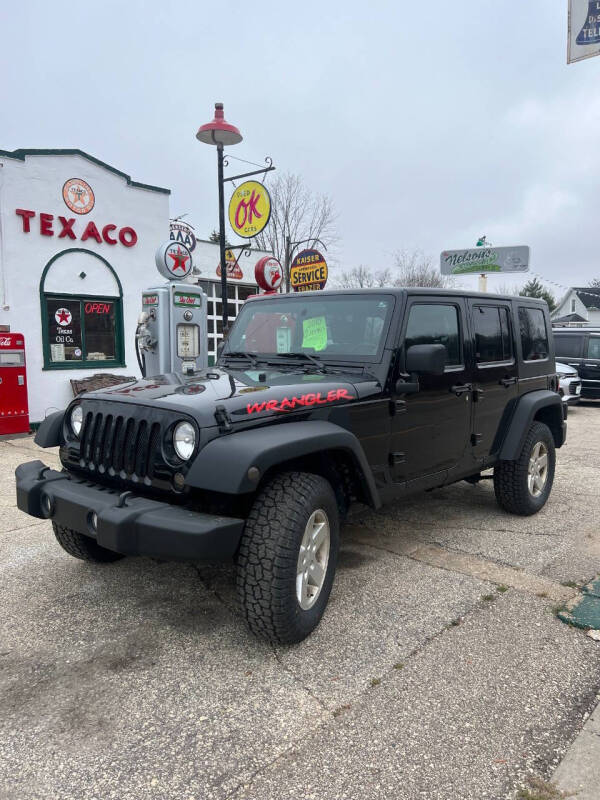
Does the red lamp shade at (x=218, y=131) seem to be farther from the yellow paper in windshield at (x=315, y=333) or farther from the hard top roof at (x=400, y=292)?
the yellow paper in windshield at (x=315, y=333)

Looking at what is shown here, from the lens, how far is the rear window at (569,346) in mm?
14148

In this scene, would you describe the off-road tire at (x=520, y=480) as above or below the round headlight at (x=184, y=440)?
below

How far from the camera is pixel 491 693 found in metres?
2.62

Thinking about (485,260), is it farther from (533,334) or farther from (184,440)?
(184,440)

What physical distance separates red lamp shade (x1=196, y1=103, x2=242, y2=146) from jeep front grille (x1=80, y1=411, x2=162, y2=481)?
6.27 m

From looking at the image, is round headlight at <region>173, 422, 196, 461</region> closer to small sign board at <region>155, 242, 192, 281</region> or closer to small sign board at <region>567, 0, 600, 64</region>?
small sign board at <region>155, 242, 192, 281</region>

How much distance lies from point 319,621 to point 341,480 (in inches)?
31.0

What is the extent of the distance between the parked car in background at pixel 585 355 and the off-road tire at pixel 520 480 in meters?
9.73

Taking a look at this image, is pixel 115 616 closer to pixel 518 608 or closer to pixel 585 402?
pixel 518 608

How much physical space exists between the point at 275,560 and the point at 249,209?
8471mm

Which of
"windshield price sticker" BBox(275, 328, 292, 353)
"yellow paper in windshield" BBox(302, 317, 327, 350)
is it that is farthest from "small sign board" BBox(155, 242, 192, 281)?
"yellow paper in windshield" BBox(302, 317, 327, 350)

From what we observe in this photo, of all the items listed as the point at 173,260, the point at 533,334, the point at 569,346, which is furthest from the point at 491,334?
the point at 569,346

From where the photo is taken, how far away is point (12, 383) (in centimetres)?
884

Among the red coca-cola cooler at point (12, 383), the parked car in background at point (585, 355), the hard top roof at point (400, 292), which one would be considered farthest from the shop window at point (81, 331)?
the parked car in background at point (585, 355)
